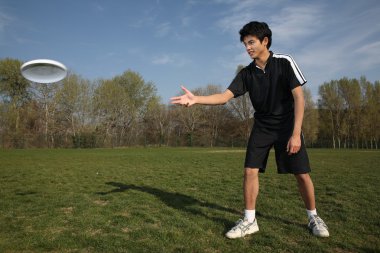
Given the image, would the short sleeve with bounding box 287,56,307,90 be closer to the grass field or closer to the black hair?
the black hair

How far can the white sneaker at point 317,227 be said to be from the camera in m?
3.95

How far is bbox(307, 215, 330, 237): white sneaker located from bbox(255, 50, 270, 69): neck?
210 centimetres

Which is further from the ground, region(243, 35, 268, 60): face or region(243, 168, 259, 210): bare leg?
region(243, 35, 268, 60): face

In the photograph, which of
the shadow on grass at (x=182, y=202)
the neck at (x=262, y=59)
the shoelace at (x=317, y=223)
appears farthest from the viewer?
the shadow on grass at (x=182, y=202)

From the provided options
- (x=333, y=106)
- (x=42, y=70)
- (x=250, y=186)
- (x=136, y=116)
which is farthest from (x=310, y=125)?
(x=250, y=186)

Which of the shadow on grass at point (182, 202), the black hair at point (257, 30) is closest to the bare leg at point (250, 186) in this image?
the shadow on grass at point (182, 202)

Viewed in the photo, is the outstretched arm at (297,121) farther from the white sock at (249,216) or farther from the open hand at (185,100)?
the open hand at (185,100)

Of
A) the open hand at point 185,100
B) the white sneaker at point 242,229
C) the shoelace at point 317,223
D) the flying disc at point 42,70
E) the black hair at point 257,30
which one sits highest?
the flying disc at point 42,70

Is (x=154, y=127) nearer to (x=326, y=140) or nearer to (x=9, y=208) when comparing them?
(x=326, y=140)

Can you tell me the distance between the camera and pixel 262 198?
659 cm

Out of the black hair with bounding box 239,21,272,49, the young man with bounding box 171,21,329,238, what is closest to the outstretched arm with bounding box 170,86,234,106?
the young man with bounding box 171,21,329,238

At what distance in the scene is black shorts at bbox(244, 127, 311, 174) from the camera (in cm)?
418

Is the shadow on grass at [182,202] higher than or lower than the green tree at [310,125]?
lower

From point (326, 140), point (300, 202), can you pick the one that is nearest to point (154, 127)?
point (326, 140)
